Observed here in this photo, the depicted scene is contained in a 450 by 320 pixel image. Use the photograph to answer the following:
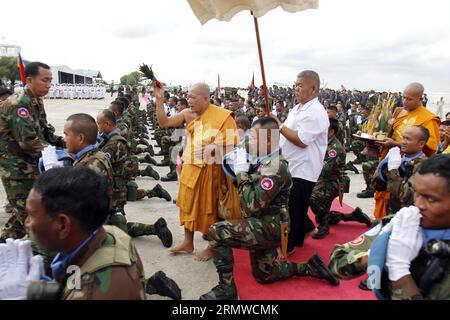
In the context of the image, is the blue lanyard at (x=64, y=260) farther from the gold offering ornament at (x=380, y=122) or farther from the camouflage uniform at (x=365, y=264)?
the gold offering ornament at (x=380, y=122)

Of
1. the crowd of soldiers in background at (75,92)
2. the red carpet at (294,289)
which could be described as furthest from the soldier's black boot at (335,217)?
the crowd of soldiers in background at (75,92)

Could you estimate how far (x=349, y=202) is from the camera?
21.2 ft

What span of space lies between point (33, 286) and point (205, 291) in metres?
2.21

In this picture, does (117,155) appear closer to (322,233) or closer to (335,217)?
(322,233)

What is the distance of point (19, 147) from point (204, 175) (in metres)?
1.92

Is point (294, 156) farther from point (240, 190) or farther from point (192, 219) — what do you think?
point (192, 219)

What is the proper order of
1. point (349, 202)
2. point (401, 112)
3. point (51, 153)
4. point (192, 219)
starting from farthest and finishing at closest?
point (349, 202) < point (401, 112) < point (192, 219) < point (51, 153)

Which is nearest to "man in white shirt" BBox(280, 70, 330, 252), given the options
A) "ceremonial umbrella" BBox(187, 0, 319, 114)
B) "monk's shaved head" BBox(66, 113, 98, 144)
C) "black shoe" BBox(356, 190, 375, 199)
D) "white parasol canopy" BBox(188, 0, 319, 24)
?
"ceremonial umbrella" BBox(187, 0, 319, 114)

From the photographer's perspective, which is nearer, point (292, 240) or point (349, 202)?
point (292, 240)

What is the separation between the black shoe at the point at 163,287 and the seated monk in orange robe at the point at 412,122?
2.46 meters

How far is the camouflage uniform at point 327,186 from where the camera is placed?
189 inches

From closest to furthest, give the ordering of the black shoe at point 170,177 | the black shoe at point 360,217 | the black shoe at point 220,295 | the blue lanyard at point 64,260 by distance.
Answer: the blue lanyard at point 64,260
the black shoe at point 220,295
the black shoe at point 360,217
the black shoe at point 170,177

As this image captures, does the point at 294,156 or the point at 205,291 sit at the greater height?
the point at 294,156
